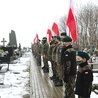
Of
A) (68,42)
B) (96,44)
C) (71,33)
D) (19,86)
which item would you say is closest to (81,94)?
(68,42)

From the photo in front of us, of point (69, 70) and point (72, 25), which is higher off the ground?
point (72, 25)

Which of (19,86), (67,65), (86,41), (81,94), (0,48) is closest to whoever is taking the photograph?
(81,94)

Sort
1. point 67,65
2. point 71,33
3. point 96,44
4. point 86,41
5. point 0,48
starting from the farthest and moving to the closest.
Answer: point 86,41 < point 96,44 < point 0,48 < point 71,33 < point 67,65

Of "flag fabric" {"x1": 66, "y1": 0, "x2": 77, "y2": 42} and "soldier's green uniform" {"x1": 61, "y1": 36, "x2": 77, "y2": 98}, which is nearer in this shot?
"soldier's green uniform" {"x1": 61, "y1": 36, "x2": 77, "y2": 98}

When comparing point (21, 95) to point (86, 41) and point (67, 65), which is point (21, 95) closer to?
point (67, 65)

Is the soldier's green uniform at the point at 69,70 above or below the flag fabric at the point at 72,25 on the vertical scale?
below

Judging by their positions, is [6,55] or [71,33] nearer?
[71,33]

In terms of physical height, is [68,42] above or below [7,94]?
above

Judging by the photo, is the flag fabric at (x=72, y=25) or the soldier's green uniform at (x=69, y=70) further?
the flag fabric at (x=72, y=25)

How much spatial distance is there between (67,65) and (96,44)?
36.2m

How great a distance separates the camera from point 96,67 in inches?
751

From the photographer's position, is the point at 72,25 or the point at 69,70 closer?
the point at 69,70

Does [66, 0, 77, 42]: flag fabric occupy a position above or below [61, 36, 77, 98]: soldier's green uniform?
above

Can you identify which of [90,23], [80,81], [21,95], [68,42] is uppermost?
[90,23]
